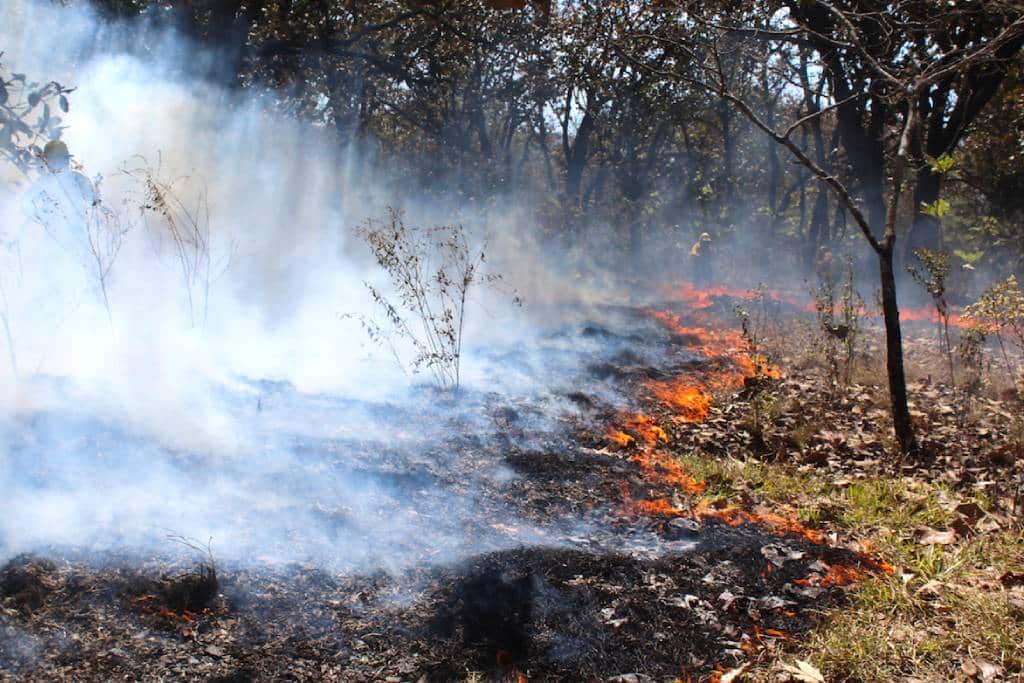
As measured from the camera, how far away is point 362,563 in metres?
3.57

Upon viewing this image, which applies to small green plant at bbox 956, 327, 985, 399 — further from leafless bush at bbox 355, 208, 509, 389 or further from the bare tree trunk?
leafless bush at bbox 355, 208, 509, 389

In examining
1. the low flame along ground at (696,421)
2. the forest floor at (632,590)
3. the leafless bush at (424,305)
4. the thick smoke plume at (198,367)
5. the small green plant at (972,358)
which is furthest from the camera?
the small green plant at (972,358)

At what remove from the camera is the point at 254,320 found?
7605mm

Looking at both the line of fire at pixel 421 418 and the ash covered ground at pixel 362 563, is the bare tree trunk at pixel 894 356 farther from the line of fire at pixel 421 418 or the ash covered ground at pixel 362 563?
the ash covered ground at pixel 362 563

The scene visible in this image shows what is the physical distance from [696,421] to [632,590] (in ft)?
9.85

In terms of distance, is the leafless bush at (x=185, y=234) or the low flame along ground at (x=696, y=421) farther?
the leafless bush at (x=185, y=234)

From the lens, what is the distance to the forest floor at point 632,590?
2.94m

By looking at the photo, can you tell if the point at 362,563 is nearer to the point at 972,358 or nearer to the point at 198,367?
the point at 198,367

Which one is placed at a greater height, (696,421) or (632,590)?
(696,421)

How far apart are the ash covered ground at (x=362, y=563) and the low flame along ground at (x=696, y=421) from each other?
7 cm

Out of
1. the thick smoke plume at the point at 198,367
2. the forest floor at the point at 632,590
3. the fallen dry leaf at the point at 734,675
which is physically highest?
the thick smoke plume at the point at 198,367

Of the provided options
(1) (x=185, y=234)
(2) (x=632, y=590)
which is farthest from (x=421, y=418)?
(1) (x=185, y=234)

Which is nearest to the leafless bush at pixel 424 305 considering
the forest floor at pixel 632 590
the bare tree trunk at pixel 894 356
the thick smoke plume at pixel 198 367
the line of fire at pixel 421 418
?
the line of fire at pixel 421 418

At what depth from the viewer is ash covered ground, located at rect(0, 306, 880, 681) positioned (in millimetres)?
2947
